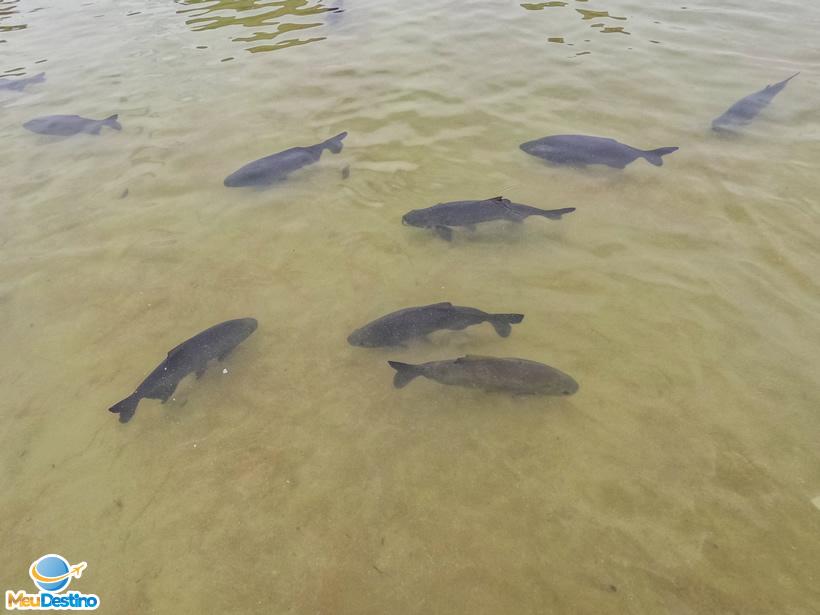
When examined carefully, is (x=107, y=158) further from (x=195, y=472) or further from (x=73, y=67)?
(x=195, y=472)

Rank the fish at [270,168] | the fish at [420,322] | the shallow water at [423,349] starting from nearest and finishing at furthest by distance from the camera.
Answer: the shallow water at [423,349]
the fish at [420,322]
the fish at [270,168]

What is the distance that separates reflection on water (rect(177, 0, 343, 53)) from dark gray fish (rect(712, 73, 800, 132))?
9.29 m

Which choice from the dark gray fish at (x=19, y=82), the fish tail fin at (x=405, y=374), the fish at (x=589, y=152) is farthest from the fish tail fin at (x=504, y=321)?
the dark gray fish at (x=19, y=82)

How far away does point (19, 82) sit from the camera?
1147 centimetres

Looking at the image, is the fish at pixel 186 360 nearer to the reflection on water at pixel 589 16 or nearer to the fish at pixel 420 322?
the fish at pixel 420 322

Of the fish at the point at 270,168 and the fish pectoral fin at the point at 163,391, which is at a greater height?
the fish at the point at 270,168

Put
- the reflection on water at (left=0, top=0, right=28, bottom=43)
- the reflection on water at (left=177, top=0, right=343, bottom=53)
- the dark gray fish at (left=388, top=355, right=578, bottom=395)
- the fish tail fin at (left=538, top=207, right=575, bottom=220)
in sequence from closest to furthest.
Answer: the dark gray fish at (left=388, top=355, right=578, bottom=395), the fish tail fin at (left=538, top=207, right=575, bottom=220), the reflection on water at (left=177, top=0, right=343, bottom=53), the reflection on water at (left=0, top=0, right=28, bottom=43)

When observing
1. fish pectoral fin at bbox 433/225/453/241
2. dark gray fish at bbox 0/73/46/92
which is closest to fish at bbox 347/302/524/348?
fish pectoral fin at bbox 433/225/453/241

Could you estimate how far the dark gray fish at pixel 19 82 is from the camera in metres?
11.3

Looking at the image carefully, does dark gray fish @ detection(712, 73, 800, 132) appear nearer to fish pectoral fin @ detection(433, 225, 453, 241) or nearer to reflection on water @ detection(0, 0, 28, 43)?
fish pectoral fin @ detection(433, 225, 453, 241)

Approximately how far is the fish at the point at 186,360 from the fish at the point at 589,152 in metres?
4.99

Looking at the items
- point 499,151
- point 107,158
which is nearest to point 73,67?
point 107,158

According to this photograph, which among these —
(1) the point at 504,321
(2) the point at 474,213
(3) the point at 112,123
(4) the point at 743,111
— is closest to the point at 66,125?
(3) the point at 112,123

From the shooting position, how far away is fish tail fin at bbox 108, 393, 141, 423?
455 centimetres
